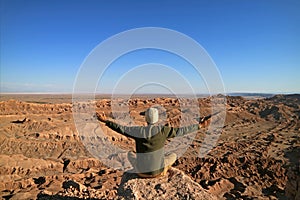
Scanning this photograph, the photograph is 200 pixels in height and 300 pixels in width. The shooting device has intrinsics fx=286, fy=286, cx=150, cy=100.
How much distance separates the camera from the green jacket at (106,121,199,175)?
4258 mm

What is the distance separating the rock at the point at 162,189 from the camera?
427cm

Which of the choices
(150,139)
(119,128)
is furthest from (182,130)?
(119,128)

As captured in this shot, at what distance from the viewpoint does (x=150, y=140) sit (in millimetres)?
4328

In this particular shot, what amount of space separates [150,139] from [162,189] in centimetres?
79

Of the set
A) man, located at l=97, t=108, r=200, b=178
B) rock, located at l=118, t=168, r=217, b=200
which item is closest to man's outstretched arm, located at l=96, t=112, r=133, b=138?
man, located at l=97, t=108, r=200, b=178

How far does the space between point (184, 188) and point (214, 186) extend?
534 cm

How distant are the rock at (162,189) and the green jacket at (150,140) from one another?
17cm

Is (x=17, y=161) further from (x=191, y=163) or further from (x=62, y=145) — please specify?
(x=191, y=163)

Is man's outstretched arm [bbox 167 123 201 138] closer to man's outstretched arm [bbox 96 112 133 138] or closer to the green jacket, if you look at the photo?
the green jacket

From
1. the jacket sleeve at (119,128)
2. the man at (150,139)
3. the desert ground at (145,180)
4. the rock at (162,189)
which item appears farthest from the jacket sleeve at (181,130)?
the rock at (162,189)

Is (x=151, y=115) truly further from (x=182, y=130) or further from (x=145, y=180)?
(x=145, y=180)

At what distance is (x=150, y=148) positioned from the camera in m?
4.37

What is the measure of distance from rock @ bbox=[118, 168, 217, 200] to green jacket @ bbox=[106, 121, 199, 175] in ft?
0.57

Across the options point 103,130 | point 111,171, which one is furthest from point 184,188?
point 103,130
